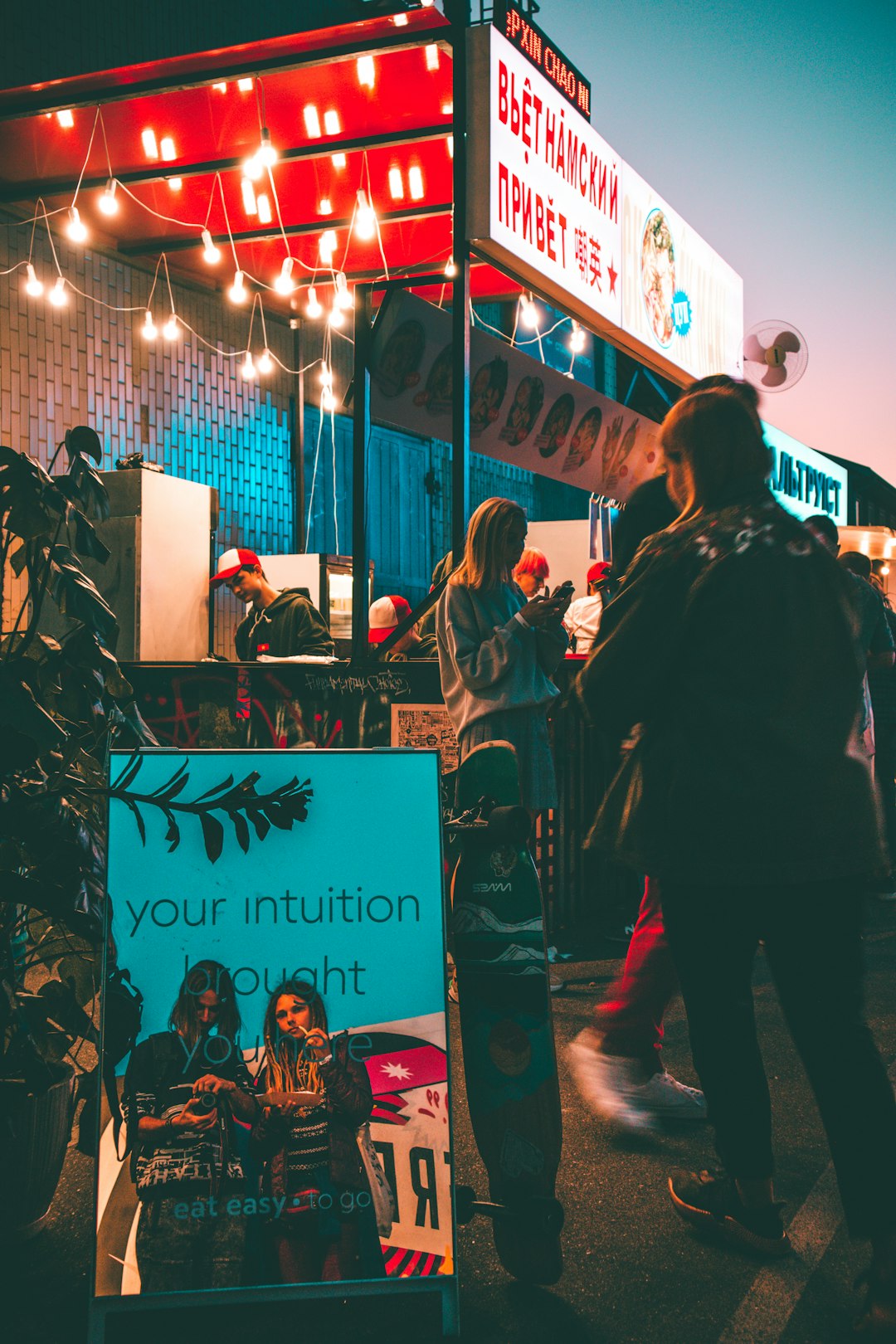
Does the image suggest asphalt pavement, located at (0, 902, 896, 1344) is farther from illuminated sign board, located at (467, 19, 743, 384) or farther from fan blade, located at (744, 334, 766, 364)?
fan blade, located at (744, 334, 766, 364)

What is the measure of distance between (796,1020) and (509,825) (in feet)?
2.50

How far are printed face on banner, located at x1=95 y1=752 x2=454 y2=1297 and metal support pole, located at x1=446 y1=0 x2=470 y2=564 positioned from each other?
3.68m

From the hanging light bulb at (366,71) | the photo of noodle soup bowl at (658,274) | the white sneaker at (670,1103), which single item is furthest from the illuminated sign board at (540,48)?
the white sneaker at (670,1103)

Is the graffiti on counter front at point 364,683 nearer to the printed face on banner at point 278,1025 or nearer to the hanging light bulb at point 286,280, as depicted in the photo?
the printed face on banner at point 278,1025

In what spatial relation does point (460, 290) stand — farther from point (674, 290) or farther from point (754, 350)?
point (754, 350)

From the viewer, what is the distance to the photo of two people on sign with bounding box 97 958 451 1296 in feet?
7.38

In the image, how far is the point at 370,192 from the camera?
9.09 metres

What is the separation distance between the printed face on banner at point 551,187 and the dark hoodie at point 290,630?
2662 millimetres

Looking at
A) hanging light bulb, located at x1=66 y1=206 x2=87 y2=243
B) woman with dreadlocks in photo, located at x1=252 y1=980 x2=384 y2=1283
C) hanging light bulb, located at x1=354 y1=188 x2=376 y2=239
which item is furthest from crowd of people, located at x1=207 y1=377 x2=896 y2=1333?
hanging light bulb, located at x1=354 y1=188 x2=376 y2=239

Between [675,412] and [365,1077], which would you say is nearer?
[365,1077]

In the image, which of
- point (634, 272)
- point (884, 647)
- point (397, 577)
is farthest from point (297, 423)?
point (884, 647)

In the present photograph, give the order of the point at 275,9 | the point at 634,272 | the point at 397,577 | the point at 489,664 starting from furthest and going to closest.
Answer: the point at 397,577, the point at 275,9, the point at 634,272, the point at 489,664

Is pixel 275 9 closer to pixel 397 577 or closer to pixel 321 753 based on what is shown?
pixel 397 577

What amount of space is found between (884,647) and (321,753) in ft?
15.1
